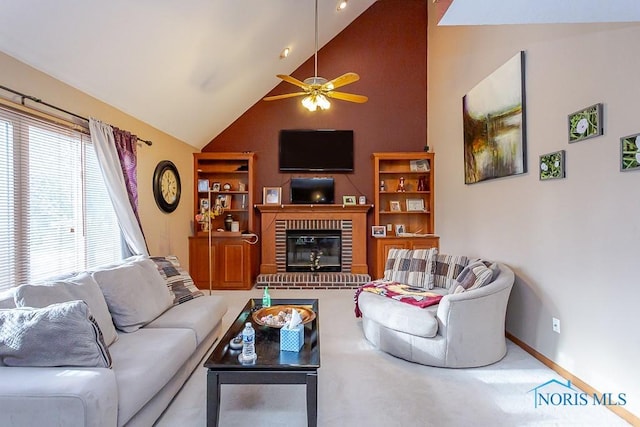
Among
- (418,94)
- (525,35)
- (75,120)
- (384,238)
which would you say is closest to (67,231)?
(75,120)

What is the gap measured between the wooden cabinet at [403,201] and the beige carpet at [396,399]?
8.85 ft

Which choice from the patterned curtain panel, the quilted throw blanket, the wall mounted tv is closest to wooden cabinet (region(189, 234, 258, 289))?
the wall mounted tv

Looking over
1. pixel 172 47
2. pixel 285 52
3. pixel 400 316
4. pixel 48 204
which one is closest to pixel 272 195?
pixel 285 52

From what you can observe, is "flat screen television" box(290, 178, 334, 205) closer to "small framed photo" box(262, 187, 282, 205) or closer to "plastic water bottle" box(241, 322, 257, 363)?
"small framed photo" box(262, 187, 282, 205)

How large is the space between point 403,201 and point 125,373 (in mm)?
5123

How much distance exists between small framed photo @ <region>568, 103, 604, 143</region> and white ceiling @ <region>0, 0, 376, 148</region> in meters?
3.32

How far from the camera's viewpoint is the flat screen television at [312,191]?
582 centimetres

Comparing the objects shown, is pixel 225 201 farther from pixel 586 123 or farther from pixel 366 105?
pixel 586 123

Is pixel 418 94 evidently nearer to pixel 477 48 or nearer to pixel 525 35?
pixel 477 48

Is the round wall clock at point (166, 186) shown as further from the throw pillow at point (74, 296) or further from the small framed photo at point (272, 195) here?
the throw pillow at point (74, 296)

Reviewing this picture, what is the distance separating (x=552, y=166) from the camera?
107 inches

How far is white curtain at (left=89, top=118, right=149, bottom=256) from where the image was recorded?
3.10m

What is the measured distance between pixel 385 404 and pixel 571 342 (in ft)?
5.18

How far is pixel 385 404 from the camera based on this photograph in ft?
7.22
